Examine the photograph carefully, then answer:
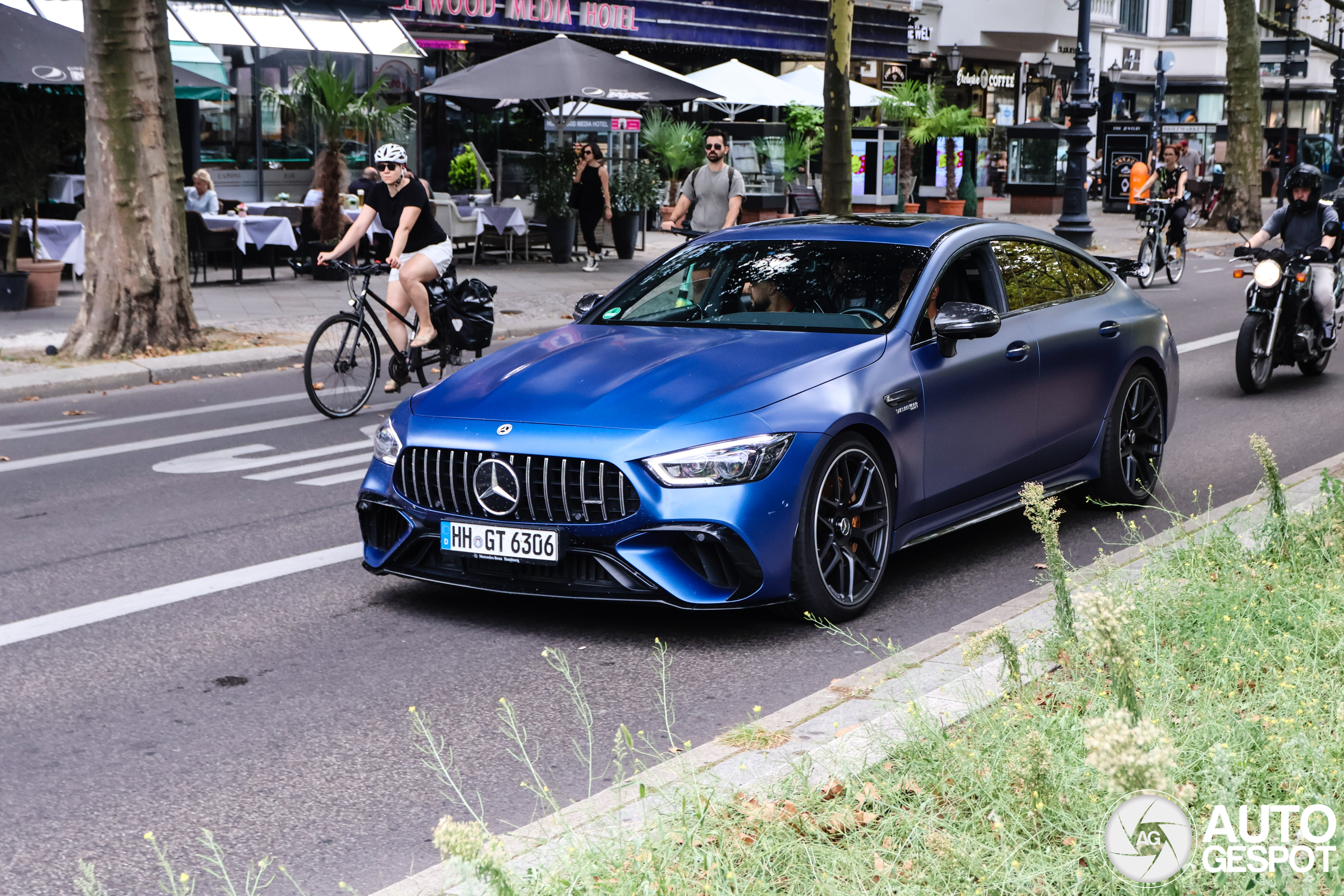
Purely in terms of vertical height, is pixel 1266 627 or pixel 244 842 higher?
pixel 1266 627

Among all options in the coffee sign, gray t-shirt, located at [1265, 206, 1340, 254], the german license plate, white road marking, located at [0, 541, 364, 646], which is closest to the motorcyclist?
gray t-shirt, located at [1265, 206, 1340, 254]

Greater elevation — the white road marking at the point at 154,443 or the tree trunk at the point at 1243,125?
the tree trunk at the point at 1243,125

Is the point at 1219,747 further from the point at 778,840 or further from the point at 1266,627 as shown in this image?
the point at 1266,627

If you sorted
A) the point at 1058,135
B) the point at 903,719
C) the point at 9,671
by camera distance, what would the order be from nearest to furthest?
A: the point at 903,719 < the point at 9,671 < the point at 1058,135

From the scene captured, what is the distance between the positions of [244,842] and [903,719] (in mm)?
1804

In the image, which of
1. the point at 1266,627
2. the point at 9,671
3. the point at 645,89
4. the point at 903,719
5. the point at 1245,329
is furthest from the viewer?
the point at 645,89

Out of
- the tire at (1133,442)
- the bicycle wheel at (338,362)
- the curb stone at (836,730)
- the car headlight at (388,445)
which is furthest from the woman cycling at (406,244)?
the curb stone at (836,730)

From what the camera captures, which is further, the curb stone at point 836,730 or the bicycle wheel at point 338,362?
the bicycle wheel at point 338,362

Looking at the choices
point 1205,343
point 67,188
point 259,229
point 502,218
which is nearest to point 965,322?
point 1205,343

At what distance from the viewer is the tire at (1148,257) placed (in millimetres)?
21344

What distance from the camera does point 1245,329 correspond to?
12.1 metres

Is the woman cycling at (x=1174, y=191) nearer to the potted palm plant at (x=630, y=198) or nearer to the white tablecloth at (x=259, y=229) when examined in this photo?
the potted palm plant at (x=630, y=198)

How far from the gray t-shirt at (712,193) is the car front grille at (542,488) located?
9209 millimetres

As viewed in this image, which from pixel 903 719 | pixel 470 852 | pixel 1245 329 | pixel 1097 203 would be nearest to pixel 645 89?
pixel 1245 329
